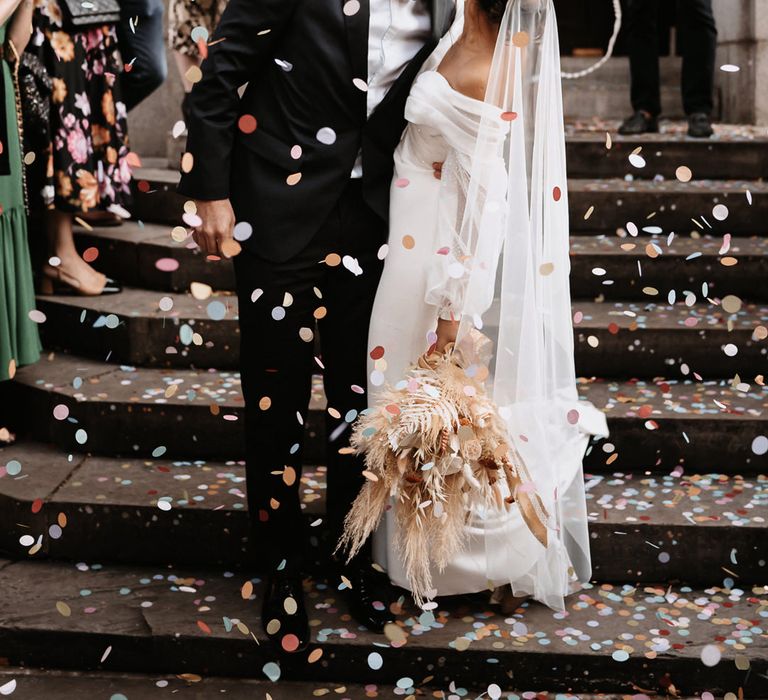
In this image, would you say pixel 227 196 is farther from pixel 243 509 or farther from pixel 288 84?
pixel 243 509

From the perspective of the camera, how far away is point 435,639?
2934mm

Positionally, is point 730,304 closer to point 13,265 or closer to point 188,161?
point 188,161

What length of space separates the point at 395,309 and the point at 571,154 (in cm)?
255

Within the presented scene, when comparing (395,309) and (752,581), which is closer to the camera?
(395,309)

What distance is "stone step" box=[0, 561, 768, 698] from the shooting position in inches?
113

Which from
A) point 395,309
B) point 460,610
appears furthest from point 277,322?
point 460,610

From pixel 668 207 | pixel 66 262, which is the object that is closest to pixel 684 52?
pixel 668 207

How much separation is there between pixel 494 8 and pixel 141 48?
245 centimetres

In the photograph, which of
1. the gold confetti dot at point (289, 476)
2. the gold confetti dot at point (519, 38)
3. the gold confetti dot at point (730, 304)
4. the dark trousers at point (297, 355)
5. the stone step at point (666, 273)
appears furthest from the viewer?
the stone step at point (666, 273)

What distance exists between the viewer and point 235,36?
265 centimetres

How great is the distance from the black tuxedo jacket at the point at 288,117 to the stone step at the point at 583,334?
3.62 feet

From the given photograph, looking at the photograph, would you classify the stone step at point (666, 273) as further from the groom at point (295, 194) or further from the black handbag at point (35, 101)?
the black handbag at point (35, 101)

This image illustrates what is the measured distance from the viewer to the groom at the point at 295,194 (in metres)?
2.68

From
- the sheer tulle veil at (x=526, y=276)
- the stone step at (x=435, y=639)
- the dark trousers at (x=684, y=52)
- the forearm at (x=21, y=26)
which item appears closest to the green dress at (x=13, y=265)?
the forearm at (x=21, y=26)
